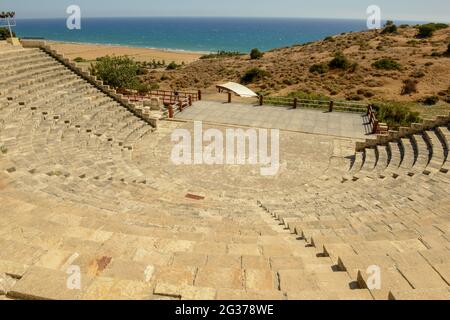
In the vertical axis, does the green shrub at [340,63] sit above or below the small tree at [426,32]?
below

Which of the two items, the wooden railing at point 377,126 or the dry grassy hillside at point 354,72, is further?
the dry grassy hillside at point 354,72

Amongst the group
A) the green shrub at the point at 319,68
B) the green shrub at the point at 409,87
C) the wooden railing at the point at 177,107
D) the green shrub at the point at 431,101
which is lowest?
the wooden railing at the point at 177,107

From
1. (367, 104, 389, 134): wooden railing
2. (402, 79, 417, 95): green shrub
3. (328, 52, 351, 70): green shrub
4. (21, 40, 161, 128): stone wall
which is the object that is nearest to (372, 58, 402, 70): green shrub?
(328, 52, 351, 70): green shrub

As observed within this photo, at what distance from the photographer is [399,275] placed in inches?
190

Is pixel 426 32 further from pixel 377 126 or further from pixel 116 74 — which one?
pixel 116 74

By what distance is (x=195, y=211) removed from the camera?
978 cm

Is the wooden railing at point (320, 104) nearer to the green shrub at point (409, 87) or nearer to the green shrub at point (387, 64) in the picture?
the green shrub at point (409, 87)

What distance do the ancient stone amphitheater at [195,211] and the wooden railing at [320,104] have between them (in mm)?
5456

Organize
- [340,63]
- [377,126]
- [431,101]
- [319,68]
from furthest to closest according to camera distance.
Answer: [319,68] < [340,63] < [431,101] < [377,126]

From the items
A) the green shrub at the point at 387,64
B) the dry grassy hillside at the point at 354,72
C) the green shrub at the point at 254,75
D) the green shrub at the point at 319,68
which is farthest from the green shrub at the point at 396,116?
the green shrub at the point at 254,75

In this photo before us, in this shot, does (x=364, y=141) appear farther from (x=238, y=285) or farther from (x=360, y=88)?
(x=360, y=88)

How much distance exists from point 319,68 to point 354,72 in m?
4.90

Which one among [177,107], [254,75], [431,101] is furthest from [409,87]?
[177,107]

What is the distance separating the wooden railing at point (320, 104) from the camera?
2288 centimetres
